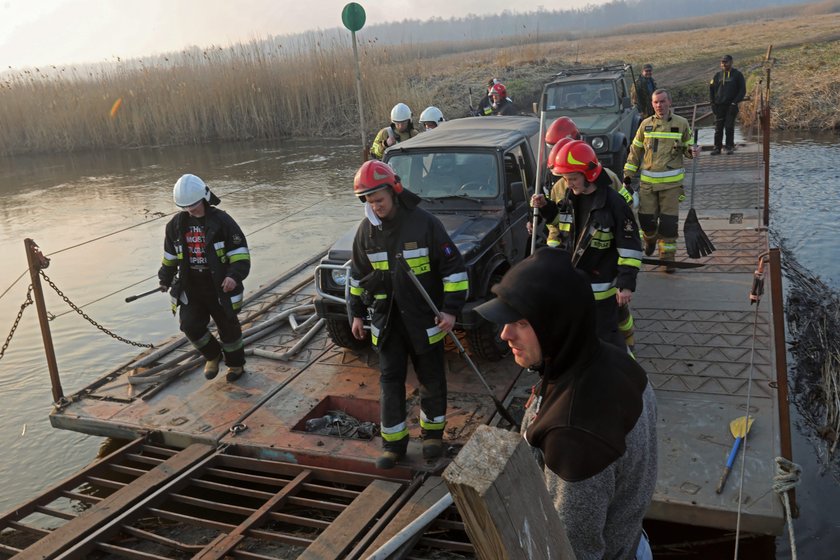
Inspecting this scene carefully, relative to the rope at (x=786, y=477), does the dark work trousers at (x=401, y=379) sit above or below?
above

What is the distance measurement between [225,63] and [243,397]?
A: 66.9 ft

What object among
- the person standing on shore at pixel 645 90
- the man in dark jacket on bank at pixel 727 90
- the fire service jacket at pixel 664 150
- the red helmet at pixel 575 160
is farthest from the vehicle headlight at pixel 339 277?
the person standing on shore at pixel 645 90

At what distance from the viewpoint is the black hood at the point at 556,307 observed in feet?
5.88

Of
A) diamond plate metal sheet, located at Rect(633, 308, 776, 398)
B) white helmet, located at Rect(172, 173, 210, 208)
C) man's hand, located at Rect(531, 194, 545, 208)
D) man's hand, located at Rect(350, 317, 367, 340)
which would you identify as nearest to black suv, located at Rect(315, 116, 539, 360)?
man's hand, located at Rect(531, 194, 545, 208)

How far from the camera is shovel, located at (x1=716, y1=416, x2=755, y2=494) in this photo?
4.04 meters

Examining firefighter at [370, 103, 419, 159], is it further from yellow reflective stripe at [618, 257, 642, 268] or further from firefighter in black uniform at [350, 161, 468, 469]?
yellow reflective stripe at [618, 257, 642, 268]

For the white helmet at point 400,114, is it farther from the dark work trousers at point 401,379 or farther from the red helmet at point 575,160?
the dark work trousers at point 401,379

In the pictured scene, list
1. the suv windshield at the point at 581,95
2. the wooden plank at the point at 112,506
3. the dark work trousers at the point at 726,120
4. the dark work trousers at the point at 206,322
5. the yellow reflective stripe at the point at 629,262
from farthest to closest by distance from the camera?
the dark work trousers at the point at 726,120 < the suv windshield at the point at 581,95 < the dark work trousers at the point at 206,322 < the yellow reflective stripe at the point at 629,262 < the wooden plank at the point at 112,506

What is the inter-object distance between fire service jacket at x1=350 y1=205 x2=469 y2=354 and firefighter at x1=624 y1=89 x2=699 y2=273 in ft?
11.6

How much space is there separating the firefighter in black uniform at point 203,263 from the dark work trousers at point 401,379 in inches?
71.6

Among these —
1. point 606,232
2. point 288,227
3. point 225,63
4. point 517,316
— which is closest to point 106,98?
point 225,63

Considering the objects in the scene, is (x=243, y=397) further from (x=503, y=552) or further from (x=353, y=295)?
(x=503, y=552)

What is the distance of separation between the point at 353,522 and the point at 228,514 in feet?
4.21

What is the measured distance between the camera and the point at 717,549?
169 inches
